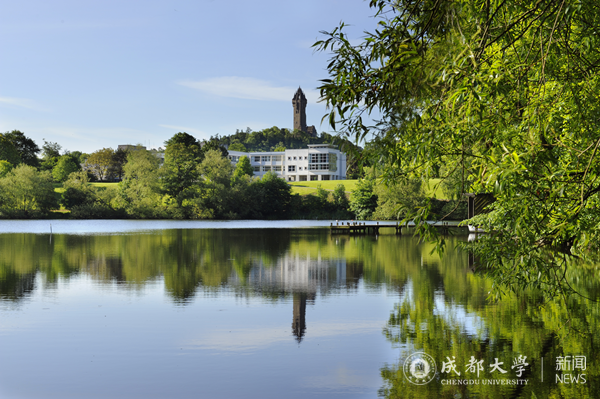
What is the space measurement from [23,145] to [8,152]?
19.0 feet

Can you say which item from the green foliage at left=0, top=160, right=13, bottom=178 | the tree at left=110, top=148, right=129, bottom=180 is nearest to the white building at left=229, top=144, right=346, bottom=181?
the tree at left=110, top=148, right=129, bottom=180

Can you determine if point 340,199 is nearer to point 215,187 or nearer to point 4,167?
point 215,187

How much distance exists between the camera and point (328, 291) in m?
16.6

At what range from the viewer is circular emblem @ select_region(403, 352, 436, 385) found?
8045mm

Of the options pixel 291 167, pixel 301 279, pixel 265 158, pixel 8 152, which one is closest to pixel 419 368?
pixel 301 279

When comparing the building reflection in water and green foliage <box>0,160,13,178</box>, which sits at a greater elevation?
green foliage <box>0,160,13,178</box>

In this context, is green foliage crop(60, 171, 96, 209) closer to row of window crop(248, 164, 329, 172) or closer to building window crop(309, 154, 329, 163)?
row of window crop(248, 164, 329, 172)

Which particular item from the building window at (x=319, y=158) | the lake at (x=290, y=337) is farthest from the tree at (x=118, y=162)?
the lake at (x=290, y=337)

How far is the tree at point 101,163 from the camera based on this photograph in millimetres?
127688

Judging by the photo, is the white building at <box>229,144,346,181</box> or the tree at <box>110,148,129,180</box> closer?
the tree at <box>110,148,129,180</box>

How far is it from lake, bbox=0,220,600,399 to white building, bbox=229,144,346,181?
113 meters

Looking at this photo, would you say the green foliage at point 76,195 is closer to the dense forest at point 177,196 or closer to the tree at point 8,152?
the dense forest at point 177,196

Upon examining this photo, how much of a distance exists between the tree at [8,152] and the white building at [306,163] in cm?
4672

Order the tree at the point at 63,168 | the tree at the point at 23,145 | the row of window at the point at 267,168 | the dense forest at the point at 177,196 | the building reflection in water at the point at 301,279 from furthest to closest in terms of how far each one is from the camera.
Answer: the row of window at the point at 267,168 < the tree at the point at 63,168 < the tree at the point at 23,145 < the dense forest at the point at 177,196 < the building reflection in water at the point at 301,279
